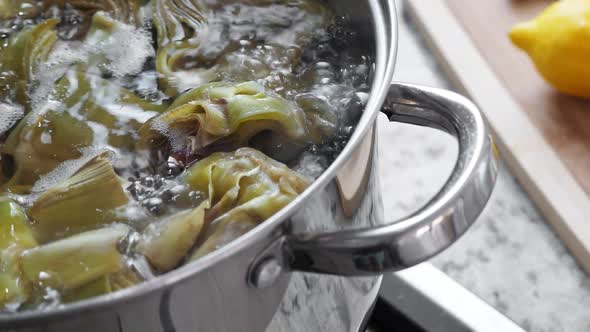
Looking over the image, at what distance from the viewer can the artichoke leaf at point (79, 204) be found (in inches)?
20.0

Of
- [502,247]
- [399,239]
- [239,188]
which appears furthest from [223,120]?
[502,247]

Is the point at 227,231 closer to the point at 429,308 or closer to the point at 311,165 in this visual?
the point at 311,165

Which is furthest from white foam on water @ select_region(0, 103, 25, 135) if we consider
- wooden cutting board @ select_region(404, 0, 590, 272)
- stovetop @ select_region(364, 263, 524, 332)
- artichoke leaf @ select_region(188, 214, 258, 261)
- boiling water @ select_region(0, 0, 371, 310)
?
wooden cutting board @ select_region(404, 0, 590, 272)

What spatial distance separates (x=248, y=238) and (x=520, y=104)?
2.06 ft

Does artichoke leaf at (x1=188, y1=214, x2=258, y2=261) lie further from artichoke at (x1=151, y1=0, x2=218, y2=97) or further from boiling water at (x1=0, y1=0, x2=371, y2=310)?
artichoke at (x1=151, y1=0, x2=218, y2=97)

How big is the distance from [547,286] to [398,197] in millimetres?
196

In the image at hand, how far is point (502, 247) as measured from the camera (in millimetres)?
867

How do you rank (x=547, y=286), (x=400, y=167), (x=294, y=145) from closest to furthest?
(x=294, y=145), (x=547, y=286), (x=400, y=167)

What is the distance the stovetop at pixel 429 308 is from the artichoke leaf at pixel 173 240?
0.99 feet

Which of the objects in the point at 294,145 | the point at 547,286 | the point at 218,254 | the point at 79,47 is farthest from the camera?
the point at 547,286

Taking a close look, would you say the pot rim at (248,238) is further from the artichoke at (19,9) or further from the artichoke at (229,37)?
the artichoke at (19,9)

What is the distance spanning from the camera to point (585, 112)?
0.92 m

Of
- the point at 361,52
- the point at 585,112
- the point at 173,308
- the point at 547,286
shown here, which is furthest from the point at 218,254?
the point at 585,112

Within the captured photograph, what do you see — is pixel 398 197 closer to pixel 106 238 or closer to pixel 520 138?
pixel 520 138
